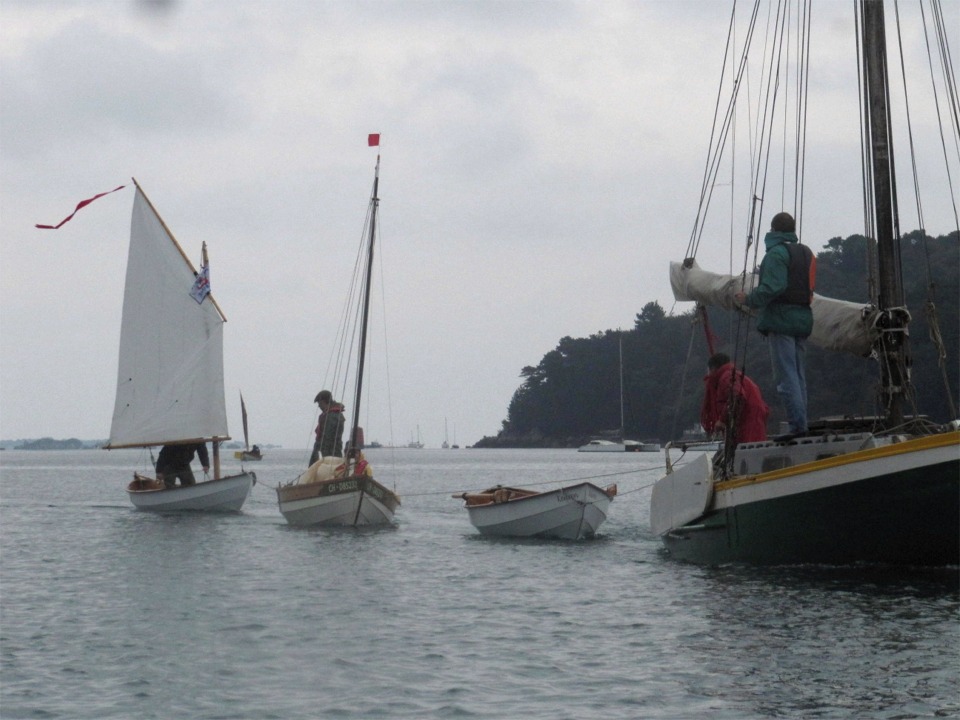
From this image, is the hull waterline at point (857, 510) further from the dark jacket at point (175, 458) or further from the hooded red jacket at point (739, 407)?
the dark jacket at point (175, 458)

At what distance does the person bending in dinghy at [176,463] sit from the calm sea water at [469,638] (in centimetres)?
1557

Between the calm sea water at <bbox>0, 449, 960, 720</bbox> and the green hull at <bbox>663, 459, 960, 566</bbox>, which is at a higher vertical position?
the green hull at <bbox>663, 459, 960, 566</bbox>

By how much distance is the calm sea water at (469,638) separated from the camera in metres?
13.0

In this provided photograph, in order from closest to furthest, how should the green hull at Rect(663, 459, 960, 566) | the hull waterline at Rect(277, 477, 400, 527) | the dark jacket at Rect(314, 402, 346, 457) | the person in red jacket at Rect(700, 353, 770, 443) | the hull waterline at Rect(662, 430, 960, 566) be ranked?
the hull waterline at Rect(662, 430, 960, 566) < the green hull at Rect(663, 459, 960, 566) < the person in red jacket at Rect(700, 353, 770, 443) < the hull waterline at Rect(277, 477, 400, 527) < the dark jacket at Rect(314, 402, 346, 457)

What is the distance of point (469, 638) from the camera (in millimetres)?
17109

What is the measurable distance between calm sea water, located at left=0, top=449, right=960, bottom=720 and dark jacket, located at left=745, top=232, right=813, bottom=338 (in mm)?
3729

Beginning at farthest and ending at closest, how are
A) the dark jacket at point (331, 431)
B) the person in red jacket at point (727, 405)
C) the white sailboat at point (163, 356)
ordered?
the white sailboat at point (163, 356) < the dark jacket at point (331, 431) < the person in red jacket at point (727, 405)

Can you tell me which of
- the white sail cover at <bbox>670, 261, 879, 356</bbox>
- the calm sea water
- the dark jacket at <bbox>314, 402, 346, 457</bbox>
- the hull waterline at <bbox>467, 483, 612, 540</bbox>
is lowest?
the calm sea water

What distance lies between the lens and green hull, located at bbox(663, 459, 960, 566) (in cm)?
1781

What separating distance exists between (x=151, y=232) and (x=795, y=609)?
3223 centimetres

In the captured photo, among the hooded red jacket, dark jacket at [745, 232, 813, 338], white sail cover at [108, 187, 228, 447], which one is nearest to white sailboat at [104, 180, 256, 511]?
white sail cover at [108, 187, 228, 447]

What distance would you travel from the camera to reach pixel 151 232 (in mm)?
44844

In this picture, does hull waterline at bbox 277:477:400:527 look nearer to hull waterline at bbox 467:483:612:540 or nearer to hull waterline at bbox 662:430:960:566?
hull waterline at bbox 467:483:612:540

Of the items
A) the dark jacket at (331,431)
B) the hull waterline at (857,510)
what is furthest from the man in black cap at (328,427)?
the hull waterline at (857,510)
